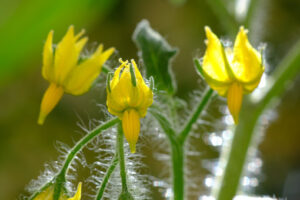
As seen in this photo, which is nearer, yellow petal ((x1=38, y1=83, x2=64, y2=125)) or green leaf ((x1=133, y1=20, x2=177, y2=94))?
yellow petal ((x1=38, y1=83, x2=64, y2=125))

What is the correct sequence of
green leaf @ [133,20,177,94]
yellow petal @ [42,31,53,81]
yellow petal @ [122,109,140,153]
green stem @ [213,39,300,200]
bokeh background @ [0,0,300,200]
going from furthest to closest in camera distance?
bokeh background @ [0,0,300,200]
green stem @ [213,39,300,200]
green leaf @ [133,20,177,94]
yellow petal @ [42,31,53,81]
yellow petal @ [122,109,140,153]

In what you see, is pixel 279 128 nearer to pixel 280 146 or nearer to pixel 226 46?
pixel 280 146

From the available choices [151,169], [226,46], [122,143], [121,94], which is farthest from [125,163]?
[151,169]

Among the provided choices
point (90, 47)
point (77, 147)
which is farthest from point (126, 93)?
point (90, 47)

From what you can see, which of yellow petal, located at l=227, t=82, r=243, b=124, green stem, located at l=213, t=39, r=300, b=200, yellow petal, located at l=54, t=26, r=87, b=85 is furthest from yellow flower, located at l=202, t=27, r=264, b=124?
green stem, located at l=213, t=39, r=300, b=200

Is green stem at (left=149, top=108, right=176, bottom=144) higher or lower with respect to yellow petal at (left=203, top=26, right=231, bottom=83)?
lower

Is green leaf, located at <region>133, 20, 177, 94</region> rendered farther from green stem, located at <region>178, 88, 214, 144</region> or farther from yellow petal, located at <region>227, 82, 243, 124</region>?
Result: yellow petal, located at <region>227, 82, 243, 124</region>

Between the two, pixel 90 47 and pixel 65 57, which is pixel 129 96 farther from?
pixel 90 47
